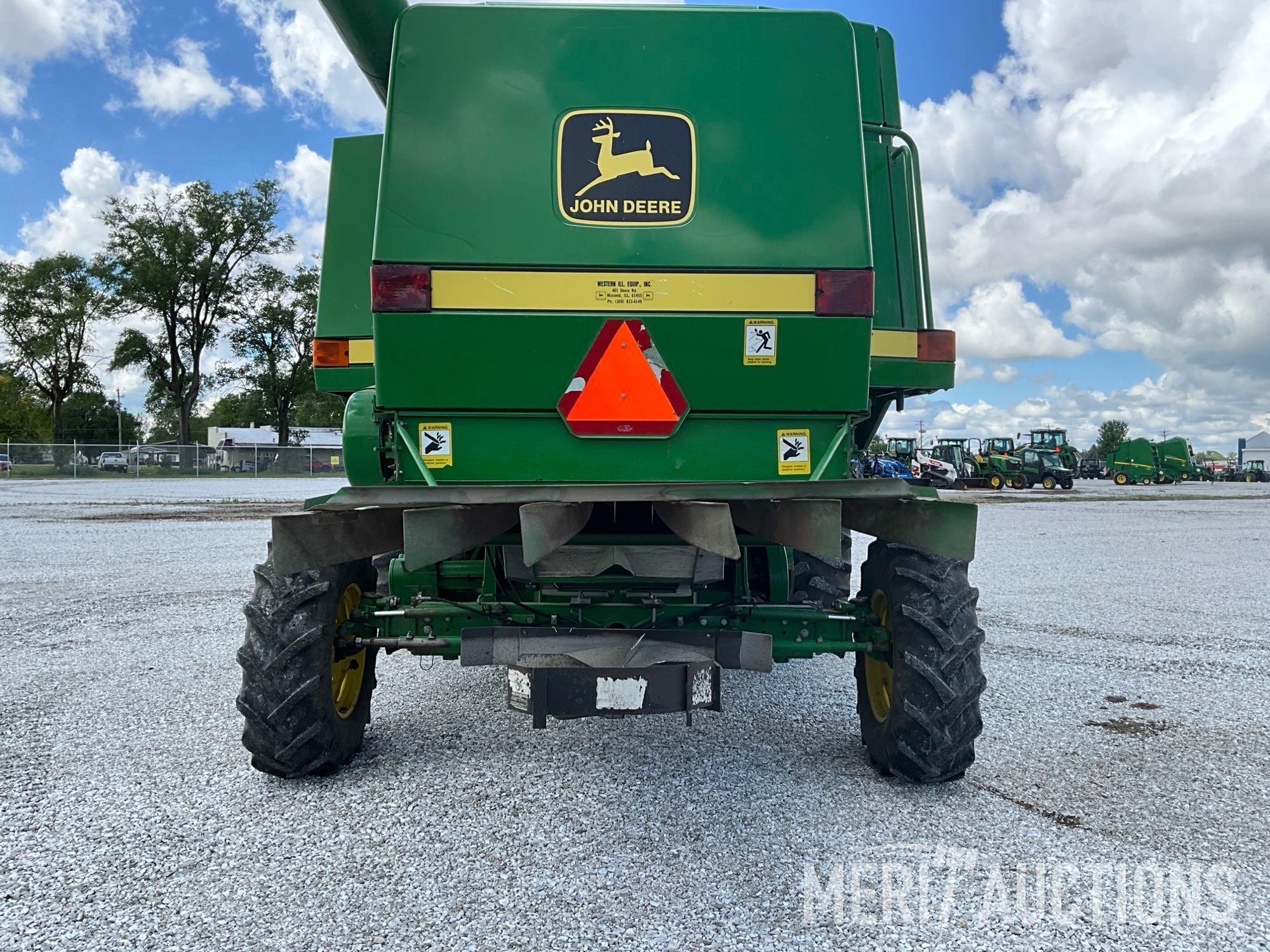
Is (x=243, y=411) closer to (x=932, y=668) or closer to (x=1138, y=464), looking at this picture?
(x=1138, y=464)

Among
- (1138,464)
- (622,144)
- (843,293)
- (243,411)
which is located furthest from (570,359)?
(243,411)

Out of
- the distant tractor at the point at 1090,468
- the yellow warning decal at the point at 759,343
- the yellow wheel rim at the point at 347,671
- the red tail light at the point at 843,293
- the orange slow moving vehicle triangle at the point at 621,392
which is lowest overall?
the yellow wheel rim at the point at 347,671

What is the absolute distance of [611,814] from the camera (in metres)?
3.40

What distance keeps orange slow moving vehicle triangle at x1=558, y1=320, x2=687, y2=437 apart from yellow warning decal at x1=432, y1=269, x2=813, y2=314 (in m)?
0.12

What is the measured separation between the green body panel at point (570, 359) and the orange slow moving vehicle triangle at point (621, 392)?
0.12ft

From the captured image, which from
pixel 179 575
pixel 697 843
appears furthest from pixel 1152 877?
pixel 179 575

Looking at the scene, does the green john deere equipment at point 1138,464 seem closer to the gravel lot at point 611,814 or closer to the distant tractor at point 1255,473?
the distant tractor at point 1255,473

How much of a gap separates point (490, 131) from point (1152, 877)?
3.44 meters

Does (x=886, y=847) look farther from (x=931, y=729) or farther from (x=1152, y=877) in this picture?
(x=1152, y=877)

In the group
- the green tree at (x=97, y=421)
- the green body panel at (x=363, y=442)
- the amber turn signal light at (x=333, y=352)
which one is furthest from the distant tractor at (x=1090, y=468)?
the green tree at (x=97, y=421)

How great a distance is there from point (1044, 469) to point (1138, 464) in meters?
10.7

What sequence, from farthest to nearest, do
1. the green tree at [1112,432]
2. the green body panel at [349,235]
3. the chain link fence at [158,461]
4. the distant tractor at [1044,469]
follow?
the green tree at [1112,432], the chain link fence at [158,461], the distant tractor at [1044,469], the green body panel at [349,235]

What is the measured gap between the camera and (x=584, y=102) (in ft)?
10.9
